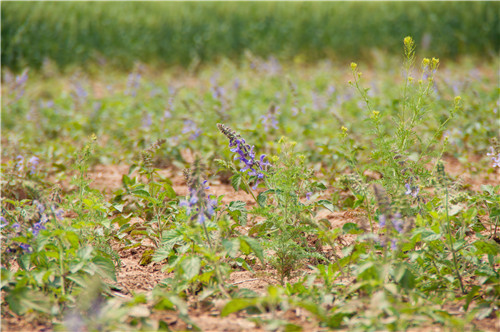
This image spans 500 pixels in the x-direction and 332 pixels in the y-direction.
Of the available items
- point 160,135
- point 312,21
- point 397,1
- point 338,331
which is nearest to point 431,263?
point 338,331

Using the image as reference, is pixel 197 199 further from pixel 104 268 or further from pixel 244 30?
pixel 244 30

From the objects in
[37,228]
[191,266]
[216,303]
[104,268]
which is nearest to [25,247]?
[37,228]

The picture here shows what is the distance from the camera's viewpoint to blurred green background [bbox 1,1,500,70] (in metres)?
13.4

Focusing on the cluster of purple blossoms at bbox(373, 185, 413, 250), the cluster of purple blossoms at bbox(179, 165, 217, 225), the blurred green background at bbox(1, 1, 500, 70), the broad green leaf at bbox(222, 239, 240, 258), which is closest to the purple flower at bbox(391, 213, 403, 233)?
the cluster of purple blossoms at bbox(373, 185, 413, 250)

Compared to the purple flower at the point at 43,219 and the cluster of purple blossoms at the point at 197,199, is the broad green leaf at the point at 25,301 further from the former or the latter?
the cluster of purple blossoms at the point at 197,199

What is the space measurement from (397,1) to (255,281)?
14597 millimetres

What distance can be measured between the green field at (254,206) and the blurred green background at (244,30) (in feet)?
6.58

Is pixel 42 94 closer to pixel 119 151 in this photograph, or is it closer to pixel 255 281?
pixel 119 151

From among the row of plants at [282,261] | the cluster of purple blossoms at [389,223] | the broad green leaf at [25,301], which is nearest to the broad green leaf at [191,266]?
the row of plants at [282,261]

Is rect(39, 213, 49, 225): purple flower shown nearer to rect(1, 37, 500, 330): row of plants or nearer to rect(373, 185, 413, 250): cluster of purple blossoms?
rect(1, 37, 500, 330): row of plants

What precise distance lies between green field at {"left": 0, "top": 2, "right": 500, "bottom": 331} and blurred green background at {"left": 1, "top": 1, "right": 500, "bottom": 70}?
6.58ft

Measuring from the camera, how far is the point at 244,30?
47.3 ft

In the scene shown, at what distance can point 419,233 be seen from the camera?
232 cm

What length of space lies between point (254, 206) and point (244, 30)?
487 inches
